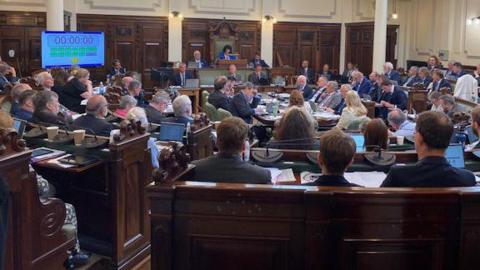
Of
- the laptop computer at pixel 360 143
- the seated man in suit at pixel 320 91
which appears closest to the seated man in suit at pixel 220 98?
the seated man in suit at pixel 320 91

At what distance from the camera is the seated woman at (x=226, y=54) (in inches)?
613

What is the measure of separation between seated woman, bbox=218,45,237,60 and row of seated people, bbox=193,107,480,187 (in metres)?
12.4

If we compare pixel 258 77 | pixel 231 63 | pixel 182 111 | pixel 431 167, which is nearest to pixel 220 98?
pixel 182 111

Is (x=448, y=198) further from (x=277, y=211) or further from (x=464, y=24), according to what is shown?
(x=464, y=24)

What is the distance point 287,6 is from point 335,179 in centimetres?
1470

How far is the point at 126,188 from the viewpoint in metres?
4.49

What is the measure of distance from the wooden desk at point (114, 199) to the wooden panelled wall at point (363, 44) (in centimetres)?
1301

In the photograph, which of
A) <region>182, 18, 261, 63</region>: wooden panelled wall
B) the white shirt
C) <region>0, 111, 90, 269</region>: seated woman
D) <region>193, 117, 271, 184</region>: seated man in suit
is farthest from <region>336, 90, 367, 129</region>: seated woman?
<region>182, 18, 261, 63</region>: wooden panelled wall

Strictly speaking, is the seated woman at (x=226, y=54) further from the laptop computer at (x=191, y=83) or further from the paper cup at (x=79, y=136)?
the paper cup at (x=79, y=136)

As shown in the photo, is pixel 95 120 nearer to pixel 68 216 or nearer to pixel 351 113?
pixel 68 216

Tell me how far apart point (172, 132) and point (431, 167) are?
9.81 ft

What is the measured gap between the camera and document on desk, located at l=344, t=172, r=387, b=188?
393 cm

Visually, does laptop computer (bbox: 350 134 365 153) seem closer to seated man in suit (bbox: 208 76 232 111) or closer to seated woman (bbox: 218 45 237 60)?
seated man in suit (bbox: 208 76 232 111)

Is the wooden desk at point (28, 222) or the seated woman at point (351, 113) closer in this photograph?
the wooden desk at point (28, 222)
